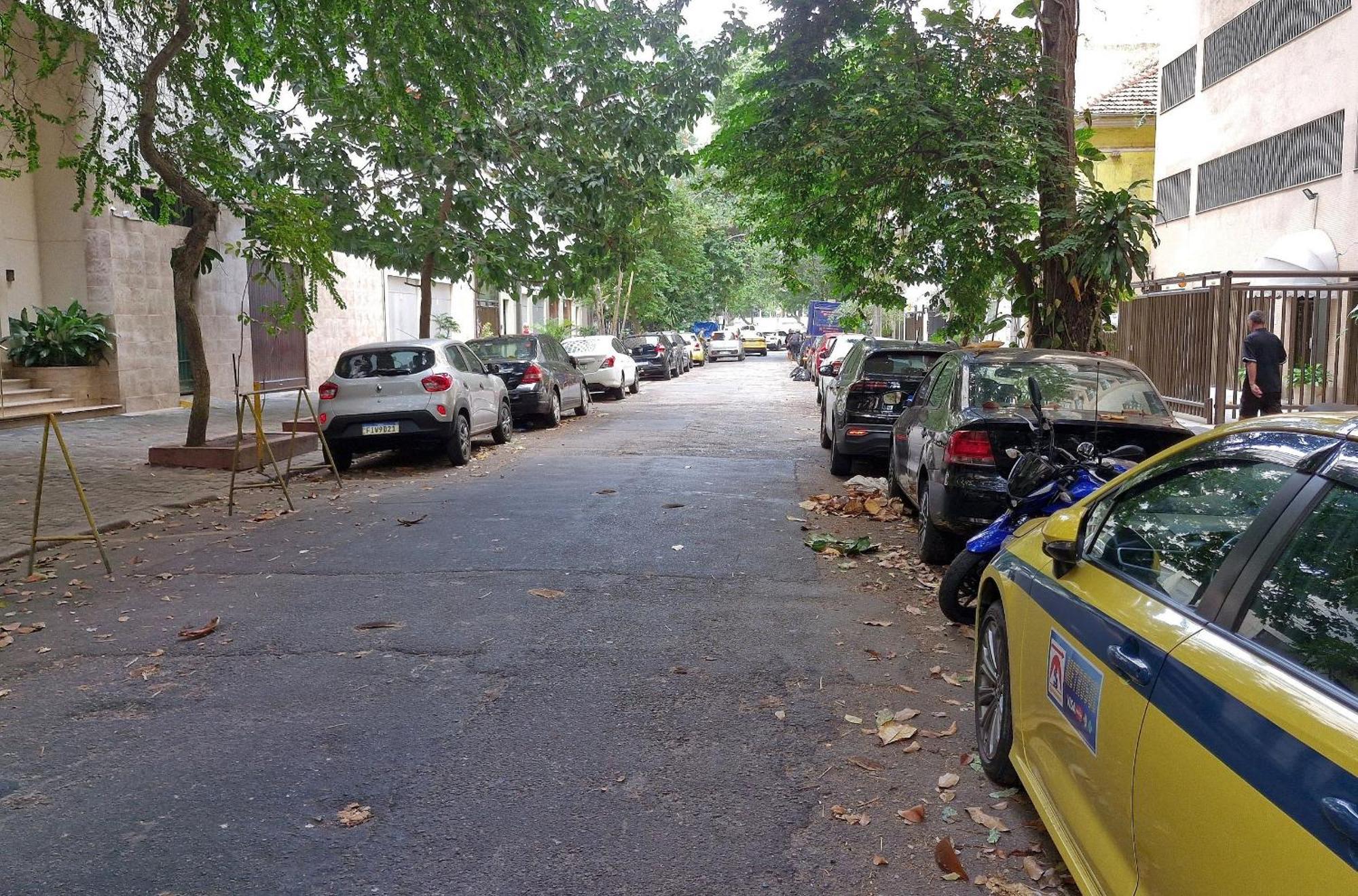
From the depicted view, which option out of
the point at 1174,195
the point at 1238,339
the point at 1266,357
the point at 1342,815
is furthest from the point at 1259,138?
the point at 1342,815

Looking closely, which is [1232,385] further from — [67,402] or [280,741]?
[67,402]

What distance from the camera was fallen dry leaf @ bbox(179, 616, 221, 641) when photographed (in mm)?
6078

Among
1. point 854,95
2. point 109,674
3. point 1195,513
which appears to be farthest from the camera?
point 854,95

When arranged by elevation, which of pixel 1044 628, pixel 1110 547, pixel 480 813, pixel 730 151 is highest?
pixel 730 151

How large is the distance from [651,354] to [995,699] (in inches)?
1296

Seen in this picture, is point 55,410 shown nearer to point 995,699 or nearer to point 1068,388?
point 1068,388

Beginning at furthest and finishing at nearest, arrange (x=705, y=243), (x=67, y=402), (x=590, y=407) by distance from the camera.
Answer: (x=705, y=243), (x=590, y=407), (x=67, y=402)

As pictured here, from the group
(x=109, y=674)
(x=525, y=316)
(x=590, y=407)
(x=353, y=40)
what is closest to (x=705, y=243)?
(x=525, y=316)

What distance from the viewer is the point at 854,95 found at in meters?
12.8

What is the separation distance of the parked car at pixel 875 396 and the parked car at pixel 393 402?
182 inches

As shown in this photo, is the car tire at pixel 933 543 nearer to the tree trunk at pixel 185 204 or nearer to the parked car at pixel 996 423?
the parked car at pixel 996 423

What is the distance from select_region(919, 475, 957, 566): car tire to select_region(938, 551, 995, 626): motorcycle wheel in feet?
4.22

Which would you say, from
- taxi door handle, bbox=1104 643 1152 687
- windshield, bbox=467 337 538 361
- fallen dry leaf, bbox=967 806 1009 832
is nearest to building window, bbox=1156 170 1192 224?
windshield, bbox=467 337 538 361

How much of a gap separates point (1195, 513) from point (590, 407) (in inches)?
839
